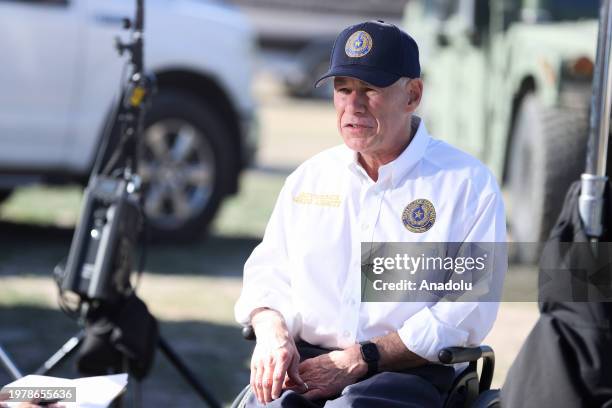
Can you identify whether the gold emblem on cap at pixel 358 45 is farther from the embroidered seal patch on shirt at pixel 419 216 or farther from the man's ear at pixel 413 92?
the embroidered seal patch on shirt at pixel 419 216

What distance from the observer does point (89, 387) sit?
3158 mm

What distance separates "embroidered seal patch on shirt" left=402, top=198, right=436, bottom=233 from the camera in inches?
122

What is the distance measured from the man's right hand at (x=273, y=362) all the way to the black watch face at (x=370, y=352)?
0.18m

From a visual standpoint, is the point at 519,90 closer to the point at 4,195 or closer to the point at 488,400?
the point at 4,195

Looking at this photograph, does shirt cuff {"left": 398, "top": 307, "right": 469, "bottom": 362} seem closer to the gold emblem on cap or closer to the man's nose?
the man's nose

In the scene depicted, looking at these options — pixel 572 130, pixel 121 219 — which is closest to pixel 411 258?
pixel 121 219

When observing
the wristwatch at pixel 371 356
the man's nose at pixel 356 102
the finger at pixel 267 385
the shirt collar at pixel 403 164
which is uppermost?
the man's nose at pixel 356 102

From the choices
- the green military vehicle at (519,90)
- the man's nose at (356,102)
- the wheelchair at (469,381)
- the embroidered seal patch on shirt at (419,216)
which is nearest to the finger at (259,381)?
the wheelchair at (469,381)

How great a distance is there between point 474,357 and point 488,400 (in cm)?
15

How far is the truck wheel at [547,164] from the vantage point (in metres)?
7.12

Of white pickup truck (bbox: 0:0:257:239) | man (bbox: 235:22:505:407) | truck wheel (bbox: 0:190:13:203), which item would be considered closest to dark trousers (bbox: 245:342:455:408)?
man (bbox: 235:22:505:407)

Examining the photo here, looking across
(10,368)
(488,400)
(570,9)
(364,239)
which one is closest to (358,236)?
(364,239)

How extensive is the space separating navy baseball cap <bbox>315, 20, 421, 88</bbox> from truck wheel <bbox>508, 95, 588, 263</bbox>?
13.5 ft

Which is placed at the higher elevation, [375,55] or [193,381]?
[375,55]
